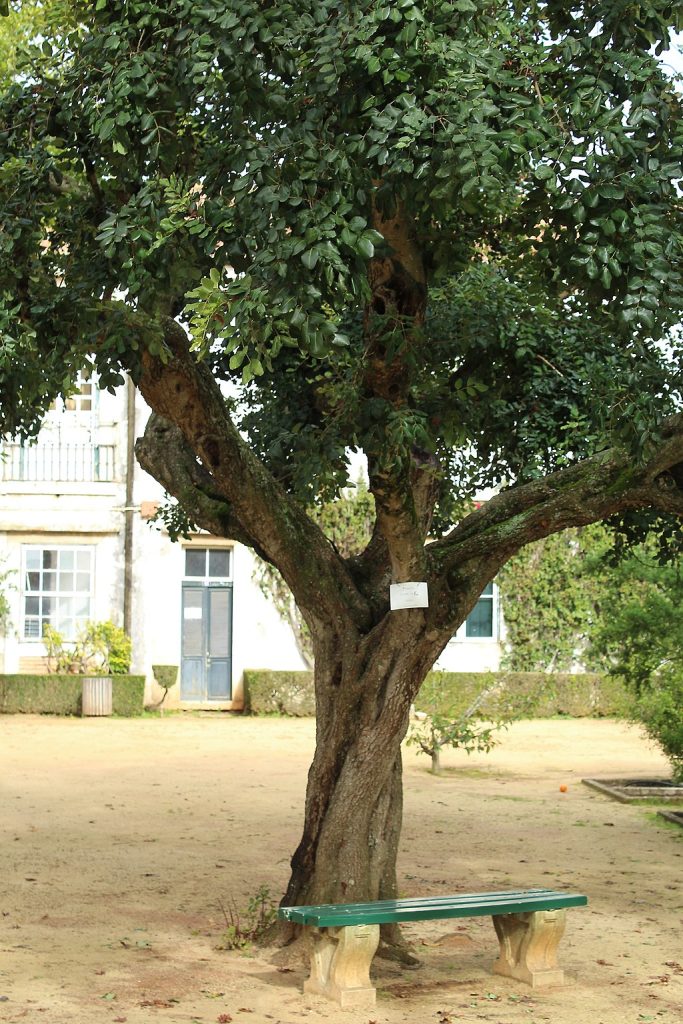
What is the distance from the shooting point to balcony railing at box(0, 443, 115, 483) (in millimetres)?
22438

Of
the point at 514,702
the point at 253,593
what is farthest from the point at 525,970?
the point at 253,593

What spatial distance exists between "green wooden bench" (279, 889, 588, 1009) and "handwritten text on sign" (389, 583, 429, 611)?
57.9 inches

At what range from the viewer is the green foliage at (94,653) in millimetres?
21516

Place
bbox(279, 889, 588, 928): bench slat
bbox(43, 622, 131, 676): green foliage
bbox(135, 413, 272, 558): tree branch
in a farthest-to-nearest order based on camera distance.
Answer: bbox(43, 622, 131, 676): green foliage → bbox(135, 413, 272, 558): tree branch → bbox(279, 889, 588, 928): bench slat

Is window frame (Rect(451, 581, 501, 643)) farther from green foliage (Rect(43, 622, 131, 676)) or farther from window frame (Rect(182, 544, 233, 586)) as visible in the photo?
green foliage (Rect(43, 622, 131, 676))

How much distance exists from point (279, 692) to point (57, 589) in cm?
430

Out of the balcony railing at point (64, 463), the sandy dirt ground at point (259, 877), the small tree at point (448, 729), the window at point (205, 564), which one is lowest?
the sandy dirt ground at point (259, 877)

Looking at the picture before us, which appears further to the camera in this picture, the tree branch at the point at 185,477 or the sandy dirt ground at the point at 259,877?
the tree branch at the point at 185,477

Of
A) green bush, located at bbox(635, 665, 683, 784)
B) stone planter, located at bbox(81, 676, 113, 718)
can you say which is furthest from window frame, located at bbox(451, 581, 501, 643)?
green bush, located at bbox(635, 665, 683, 784)

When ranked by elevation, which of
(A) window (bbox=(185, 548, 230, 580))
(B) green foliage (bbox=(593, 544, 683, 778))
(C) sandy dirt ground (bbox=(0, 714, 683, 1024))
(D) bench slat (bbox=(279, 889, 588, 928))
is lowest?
(C) sandy dirt ground (bbox=(0, 714, 683, 1024))

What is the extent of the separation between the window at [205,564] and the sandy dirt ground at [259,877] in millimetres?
5366

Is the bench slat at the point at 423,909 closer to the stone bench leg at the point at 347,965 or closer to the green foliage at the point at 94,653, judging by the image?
the stone bench leg at the point at 347,965

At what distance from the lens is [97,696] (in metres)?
20.5

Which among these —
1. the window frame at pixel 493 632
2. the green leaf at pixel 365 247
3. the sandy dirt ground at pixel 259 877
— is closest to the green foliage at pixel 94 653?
the sandy dirt ground at pixel 259 877
